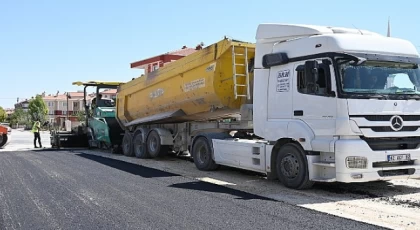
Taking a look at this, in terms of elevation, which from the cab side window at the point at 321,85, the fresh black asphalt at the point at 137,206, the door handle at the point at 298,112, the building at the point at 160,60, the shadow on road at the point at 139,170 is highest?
the building at the point at 160,60

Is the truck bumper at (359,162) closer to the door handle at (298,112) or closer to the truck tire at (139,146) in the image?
the door handle at (298,112)

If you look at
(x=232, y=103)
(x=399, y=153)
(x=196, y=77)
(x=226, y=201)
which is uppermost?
(x=196, y=77)

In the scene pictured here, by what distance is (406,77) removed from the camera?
7.40 meters

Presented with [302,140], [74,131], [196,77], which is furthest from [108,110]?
[302,140]

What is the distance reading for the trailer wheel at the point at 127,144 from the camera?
1461cm

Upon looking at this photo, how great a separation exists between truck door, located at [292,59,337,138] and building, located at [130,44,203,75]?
708 inches

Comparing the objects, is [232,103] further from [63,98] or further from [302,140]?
[63,98]

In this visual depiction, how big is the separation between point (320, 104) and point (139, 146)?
7964mm

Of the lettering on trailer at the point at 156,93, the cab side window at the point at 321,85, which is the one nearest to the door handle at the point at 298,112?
the cab side window at the point at 321,85

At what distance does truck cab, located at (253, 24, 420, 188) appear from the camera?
691 centimetres

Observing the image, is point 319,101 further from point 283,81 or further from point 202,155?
point 202,155

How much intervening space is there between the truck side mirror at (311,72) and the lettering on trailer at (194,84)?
3.62 metres

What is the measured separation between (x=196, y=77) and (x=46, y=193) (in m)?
4.85

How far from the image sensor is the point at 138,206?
6.27 m
